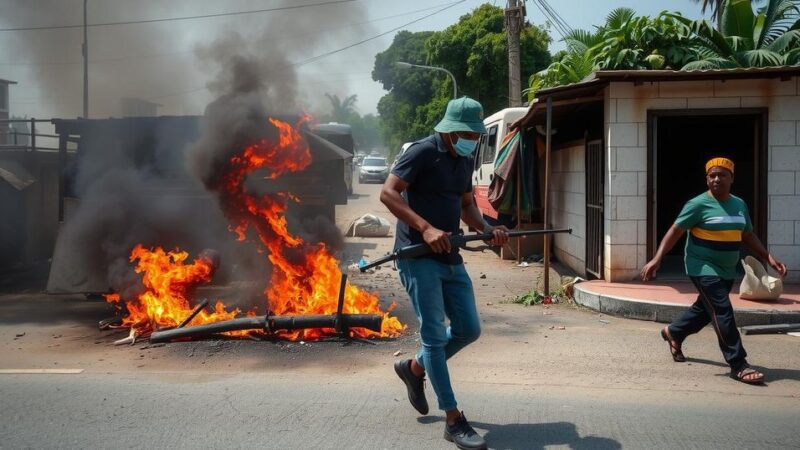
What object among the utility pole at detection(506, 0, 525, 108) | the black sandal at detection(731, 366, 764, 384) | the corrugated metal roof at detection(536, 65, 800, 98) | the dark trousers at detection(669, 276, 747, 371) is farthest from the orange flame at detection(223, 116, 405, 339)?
the utility pole at detection(506, 0, 525, 108)

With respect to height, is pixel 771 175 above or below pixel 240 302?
above

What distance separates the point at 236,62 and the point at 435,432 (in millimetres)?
6699

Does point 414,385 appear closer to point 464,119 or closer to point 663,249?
point 464,119

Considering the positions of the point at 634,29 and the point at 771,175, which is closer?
the point at 771,175

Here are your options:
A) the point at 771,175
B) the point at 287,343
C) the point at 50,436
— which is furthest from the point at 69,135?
the point at 771,175

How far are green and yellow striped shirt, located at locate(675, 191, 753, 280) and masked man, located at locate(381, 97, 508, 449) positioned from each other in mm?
1947

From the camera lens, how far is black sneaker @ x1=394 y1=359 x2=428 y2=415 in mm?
4348

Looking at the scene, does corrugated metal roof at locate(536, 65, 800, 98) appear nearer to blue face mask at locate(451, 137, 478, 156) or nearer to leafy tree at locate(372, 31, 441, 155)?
blue face mask at locate(451, 137, 478, 156)

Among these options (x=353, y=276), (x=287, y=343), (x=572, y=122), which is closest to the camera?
(x=287, y=343)

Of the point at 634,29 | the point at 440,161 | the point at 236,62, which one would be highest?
the point at 634,29

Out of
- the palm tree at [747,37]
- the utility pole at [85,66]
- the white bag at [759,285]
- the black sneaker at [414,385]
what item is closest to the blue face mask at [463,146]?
the black sneaker at [414,385]

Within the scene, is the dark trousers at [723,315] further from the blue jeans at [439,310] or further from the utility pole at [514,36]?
the utility pole at [514,36]

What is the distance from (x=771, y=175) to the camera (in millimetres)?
8359

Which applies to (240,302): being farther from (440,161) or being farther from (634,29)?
(634,29)
